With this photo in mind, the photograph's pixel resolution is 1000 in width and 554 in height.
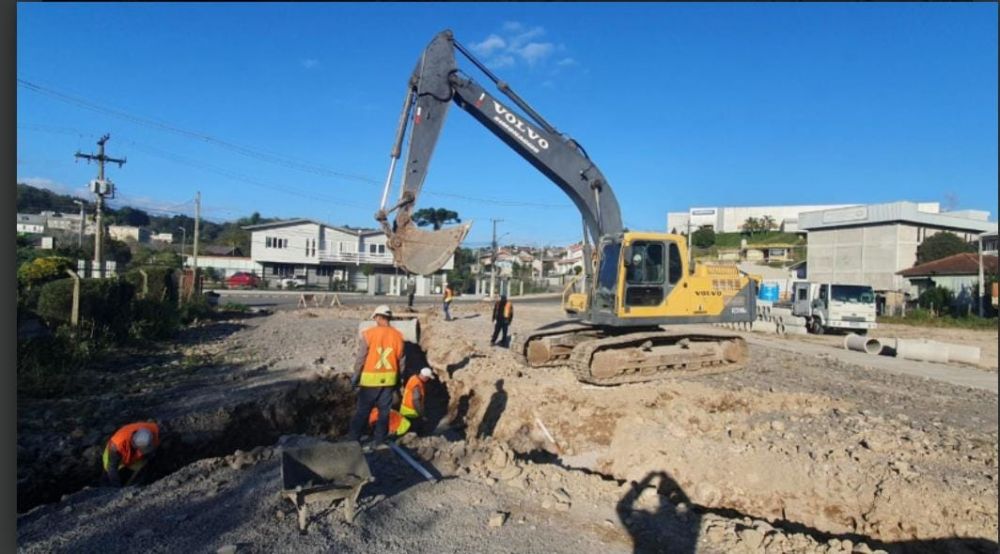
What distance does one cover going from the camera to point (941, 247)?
3750cm

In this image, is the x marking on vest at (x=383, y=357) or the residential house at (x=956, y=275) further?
the residential house at (x=956, y=275)

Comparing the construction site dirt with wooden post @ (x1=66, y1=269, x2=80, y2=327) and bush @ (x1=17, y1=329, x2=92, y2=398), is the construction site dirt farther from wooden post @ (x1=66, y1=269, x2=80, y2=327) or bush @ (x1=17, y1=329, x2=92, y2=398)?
wooden post @ (x1=66, y1=269, x2=80, y2=327)

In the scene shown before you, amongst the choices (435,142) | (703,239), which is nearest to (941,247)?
(703,239)

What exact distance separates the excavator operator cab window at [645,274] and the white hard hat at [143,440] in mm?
6847

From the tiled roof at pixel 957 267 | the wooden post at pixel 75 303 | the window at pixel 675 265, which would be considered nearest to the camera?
the window at pixel 675 265

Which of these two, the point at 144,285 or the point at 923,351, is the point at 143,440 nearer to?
the point at 144,285

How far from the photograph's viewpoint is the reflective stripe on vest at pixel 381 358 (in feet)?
22.1

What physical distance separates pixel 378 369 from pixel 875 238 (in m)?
42.0

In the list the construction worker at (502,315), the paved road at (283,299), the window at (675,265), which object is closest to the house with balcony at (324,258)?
the paved road at (283,299)

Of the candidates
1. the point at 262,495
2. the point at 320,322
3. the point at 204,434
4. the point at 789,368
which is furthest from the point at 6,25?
the point at 320,322

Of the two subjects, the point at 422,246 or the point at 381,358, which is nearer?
the point at 381,358

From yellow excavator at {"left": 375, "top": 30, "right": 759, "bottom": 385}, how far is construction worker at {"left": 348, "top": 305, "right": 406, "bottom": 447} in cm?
278

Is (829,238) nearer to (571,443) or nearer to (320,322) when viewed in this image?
(320,322)

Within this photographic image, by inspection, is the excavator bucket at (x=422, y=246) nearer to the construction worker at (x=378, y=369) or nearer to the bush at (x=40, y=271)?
the construction worker at (x=378, y=369)
